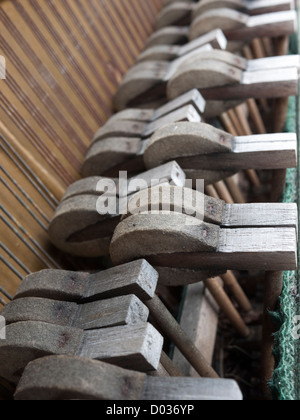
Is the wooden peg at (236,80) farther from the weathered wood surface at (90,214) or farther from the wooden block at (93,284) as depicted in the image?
the wooden block at (93,284)

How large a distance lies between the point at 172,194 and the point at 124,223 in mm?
194

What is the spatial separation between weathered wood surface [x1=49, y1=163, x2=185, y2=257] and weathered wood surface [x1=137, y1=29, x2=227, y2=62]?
1.06m

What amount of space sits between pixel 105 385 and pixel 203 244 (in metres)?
0.56

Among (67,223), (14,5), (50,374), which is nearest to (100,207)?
(67,223)

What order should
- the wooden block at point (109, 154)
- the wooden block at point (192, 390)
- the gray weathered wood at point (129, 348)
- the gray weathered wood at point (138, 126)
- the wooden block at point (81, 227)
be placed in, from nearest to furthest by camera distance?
the wooden block at point (192, 390), the gray weathered wood at point (129, 348), the wooden block at point (81, 227), the gray weathered wood at point (138, 126), the wooden block at point (109, 154)

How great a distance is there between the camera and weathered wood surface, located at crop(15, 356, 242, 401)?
134 cm

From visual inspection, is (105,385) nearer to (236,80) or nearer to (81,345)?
(81,345)

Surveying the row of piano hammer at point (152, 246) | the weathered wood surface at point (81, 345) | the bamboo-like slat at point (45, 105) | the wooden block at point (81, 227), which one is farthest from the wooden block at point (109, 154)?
the weathered wood surface at point (81, 345)

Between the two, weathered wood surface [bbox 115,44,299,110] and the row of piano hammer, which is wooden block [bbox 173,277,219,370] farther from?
weathered wood surface [bbox 115,44,299,110]

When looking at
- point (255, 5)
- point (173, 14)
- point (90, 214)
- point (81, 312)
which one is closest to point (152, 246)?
point (81, 312)

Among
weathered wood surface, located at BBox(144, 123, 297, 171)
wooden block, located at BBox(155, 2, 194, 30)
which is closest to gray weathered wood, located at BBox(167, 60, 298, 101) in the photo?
weathered wood surface, located at BBox(144, 123, 297, 171)

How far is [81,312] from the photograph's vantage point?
1753mm

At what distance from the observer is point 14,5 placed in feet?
8.25

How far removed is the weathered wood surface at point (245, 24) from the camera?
9.43ft
